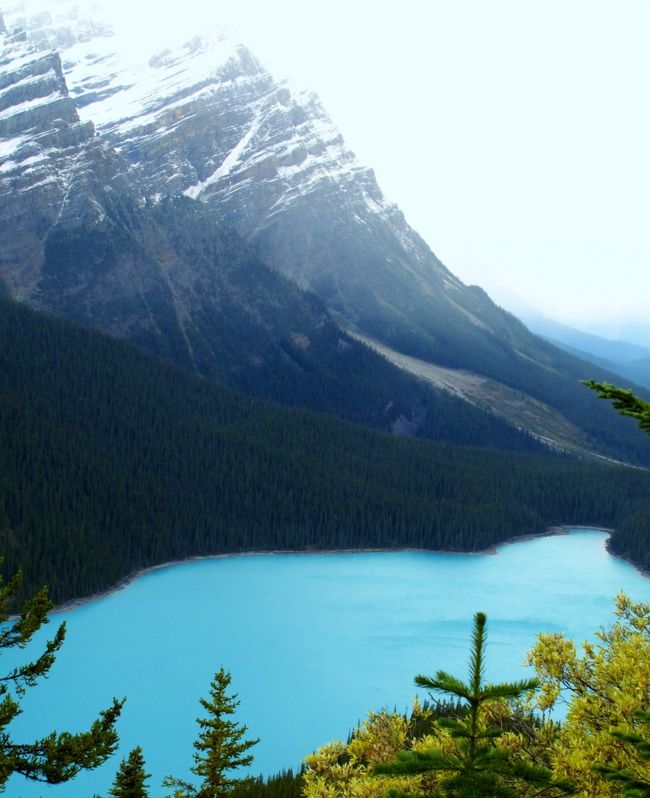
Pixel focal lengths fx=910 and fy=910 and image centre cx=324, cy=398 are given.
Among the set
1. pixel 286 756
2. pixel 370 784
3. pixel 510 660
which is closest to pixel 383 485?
pixel 510 660

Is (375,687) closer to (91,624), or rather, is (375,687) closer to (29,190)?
(91,624)

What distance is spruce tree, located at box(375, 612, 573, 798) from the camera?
40.6 ft

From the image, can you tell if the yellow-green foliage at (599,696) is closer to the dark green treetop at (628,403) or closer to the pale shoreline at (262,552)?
the dark green treetop at (628,403)

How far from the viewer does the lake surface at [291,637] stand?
5862 centimetres

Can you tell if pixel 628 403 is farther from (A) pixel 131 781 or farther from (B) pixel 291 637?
(B) pixel 291 637

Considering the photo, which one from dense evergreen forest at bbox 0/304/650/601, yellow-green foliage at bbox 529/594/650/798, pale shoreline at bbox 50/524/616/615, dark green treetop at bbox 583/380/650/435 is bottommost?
pale shoreline at bbox 50/524/616/615

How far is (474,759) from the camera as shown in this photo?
42.2 feet

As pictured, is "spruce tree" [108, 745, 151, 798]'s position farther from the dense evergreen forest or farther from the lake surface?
the dense evergreen forest

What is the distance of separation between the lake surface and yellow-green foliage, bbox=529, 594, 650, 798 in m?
35.3

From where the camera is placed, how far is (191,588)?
322ft

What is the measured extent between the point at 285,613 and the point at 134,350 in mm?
74059

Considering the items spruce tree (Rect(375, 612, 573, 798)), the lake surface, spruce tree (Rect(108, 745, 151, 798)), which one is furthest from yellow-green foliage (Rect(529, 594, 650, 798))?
the lake surface

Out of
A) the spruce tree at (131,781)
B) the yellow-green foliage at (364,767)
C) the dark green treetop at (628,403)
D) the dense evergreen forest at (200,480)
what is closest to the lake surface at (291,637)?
the dense evergreen forest at (200,480)

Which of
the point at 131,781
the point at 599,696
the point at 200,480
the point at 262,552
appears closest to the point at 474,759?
the point at 599,696
